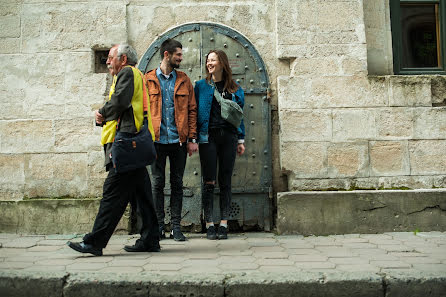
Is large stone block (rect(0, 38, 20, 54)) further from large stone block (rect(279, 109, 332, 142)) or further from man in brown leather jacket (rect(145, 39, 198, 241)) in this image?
large stone block (rect(279, 109, 332, 142))

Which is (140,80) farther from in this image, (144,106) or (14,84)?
(14,84)

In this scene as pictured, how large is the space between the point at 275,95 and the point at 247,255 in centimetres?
217

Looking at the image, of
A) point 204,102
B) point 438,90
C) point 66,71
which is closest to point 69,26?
point 66,71

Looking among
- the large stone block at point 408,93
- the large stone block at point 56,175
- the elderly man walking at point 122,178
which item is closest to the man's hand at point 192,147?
the elderly man walking at point 122,178

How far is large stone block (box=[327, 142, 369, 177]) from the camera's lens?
18.1 feet

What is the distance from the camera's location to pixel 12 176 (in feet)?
18.4

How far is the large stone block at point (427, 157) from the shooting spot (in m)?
5.52

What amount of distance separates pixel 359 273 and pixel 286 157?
2213 mm

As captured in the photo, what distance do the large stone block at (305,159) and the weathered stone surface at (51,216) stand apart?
2.16 metres

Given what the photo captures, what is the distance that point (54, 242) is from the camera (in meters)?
4.91

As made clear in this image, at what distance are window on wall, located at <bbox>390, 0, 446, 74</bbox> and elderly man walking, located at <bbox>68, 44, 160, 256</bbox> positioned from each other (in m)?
3.31

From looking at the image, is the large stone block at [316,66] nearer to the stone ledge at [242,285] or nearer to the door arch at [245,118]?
the door arch at [245,118]

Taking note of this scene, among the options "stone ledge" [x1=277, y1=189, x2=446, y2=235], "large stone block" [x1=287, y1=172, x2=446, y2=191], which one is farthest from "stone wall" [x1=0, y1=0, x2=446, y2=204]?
"stone ledge" [x1=277, y1=189, x2=446, y2=235]

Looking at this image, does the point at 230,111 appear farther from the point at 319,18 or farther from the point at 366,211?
the point at 366,211
